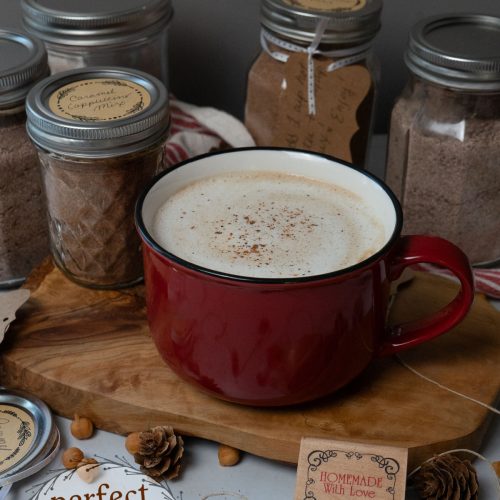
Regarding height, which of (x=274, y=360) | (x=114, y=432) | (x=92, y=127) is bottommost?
(x=114, y=432)

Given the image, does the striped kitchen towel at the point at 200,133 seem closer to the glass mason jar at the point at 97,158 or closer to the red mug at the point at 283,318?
the glass mason jar at the point at 97,158

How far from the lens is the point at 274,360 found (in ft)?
2.46

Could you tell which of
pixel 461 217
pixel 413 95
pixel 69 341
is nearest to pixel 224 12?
pixel 413 95

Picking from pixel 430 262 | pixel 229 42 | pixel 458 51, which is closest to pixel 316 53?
pixel 458 51

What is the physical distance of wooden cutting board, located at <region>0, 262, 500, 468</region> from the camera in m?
0.78

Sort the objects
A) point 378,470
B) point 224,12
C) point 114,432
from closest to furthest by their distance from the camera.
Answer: point 378,470 → point 114,432 → point 224,12

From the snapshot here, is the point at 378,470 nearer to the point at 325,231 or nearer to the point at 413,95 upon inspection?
the point at 325,231

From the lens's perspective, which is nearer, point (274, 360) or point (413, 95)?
point (274, 360)

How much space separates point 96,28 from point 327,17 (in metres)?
0.26

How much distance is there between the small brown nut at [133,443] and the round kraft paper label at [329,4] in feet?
1.72

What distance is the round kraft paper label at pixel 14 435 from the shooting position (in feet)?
2.60

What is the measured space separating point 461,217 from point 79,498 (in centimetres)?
52

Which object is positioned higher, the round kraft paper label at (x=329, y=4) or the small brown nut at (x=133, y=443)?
the round kraft paper label at (x=329, y=4)

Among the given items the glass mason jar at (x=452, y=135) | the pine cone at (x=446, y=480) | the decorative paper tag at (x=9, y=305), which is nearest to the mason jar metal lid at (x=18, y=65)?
the decorative paper tag at (x=9, y=305)
